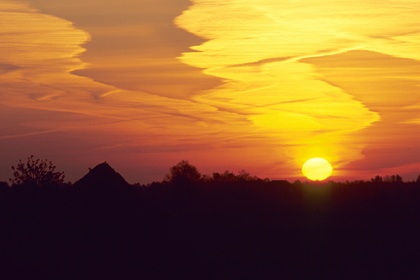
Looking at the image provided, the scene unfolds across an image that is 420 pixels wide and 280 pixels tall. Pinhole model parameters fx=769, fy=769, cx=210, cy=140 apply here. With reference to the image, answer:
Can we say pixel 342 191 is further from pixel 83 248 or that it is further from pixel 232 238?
pixel 83 248

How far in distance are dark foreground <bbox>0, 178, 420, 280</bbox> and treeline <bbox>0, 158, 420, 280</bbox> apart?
53 mm

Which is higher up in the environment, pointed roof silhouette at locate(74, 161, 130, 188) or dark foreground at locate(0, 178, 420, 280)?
pointed roof silhouette at locate(74, 161, 130, 188)

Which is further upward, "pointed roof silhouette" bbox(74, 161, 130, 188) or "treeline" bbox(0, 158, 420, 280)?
"pointed roof silhouette" bbox(74, 161, 130, 188)

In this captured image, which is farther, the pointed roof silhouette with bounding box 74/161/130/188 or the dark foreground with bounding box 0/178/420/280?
the pointed roof silhouette with bounding box 74/161/130/188

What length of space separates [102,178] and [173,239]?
19.1 feet

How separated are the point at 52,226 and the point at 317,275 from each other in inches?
569

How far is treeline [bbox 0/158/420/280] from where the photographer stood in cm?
3708

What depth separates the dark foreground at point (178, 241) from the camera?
121 ft

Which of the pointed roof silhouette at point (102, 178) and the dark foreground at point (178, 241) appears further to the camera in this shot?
the pointed roof silhouette at point (102, 178)

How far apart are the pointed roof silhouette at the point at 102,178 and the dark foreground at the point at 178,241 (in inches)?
12.4

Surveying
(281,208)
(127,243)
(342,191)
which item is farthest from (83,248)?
(342,191)

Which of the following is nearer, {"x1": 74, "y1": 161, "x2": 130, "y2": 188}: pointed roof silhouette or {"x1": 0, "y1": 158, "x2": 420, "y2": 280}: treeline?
{"x1": 0, "y1": 158, "x2": 420, "y2": 280}: treeline

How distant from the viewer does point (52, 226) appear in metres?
41.3

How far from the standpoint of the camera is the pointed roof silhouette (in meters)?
44.7
